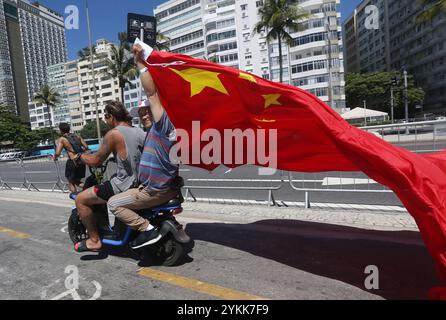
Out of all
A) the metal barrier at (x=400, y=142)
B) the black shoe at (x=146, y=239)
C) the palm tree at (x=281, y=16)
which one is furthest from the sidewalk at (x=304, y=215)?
the palm tree at (x=281, y=16)

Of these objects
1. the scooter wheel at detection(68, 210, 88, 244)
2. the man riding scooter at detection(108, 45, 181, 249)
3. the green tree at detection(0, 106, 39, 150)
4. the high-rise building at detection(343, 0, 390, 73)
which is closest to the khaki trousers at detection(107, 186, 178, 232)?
the man riding scooter at detection(108, 45, 181, 249)

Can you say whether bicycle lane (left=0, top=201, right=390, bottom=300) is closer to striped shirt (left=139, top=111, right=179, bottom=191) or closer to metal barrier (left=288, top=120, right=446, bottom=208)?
striped shirt (left=139, top=111, right=179, bottom=191)

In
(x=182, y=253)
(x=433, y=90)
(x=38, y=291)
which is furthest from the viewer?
(x=433, y=90)

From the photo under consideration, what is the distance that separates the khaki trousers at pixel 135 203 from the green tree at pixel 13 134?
225ft

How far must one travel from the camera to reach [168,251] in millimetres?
3570

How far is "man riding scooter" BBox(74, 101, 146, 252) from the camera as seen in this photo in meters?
3.52

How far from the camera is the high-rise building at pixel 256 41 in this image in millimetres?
57031

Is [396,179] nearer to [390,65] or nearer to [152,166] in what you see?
[152,166]

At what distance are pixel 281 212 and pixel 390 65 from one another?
8346 centimetres

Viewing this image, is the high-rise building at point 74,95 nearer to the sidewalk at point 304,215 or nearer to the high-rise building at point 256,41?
the high-rise building at point 256,41

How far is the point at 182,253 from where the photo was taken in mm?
3592

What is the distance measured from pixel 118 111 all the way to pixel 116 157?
1.76 feet

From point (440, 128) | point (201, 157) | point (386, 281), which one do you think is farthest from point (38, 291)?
point (440, 128)

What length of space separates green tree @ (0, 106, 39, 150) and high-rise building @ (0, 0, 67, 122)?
56.2m
